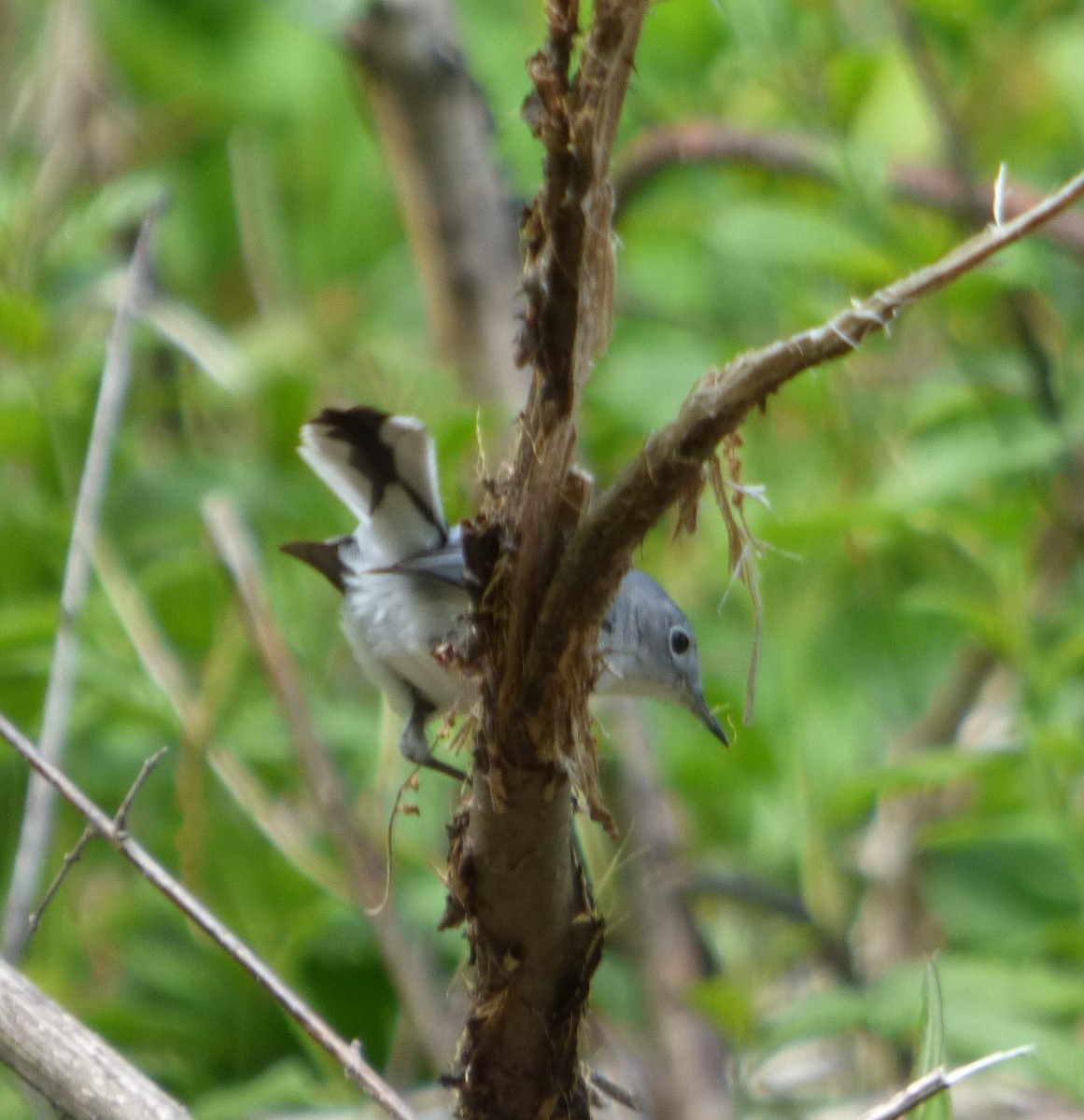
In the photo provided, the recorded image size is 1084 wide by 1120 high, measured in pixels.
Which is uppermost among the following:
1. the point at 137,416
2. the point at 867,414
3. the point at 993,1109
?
the point at 867,414

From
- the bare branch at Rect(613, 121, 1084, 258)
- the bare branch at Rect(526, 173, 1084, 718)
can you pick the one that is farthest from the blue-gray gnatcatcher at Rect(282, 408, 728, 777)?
the bare branch at Rect(613, 121, 1084, 258)

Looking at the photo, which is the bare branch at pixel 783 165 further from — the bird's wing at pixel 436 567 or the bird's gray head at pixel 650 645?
the bird's wing at pixel 436 567

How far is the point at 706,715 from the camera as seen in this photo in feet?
6.44

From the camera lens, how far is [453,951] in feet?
9.35

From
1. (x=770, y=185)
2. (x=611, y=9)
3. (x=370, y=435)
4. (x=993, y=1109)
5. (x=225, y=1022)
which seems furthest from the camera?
(x=770, y=185)

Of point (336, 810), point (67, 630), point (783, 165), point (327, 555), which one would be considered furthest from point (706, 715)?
point (783, 165)

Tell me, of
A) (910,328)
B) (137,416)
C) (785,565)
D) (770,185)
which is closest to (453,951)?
(785,565)

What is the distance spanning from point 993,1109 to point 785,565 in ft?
3.71

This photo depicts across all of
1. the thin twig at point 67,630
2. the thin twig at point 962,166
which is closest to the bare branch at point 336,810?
the thin twig at point 67,630

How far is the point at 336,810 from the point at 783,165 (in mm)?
1661

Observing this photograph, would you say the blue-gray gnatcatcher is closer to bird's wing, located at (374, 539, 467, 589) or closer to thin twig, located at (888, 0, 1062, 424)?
bird's wing, located at (374, 539, 467, 589)

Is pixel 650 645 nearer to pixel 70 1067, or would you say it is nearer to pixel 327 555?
pixel 327 555

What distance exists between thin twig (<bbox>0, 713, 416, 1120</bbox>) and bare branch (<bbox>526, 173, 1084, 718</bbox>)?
1.17 ft

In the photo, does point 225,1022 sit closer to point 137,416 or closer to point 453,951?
point 453,951
